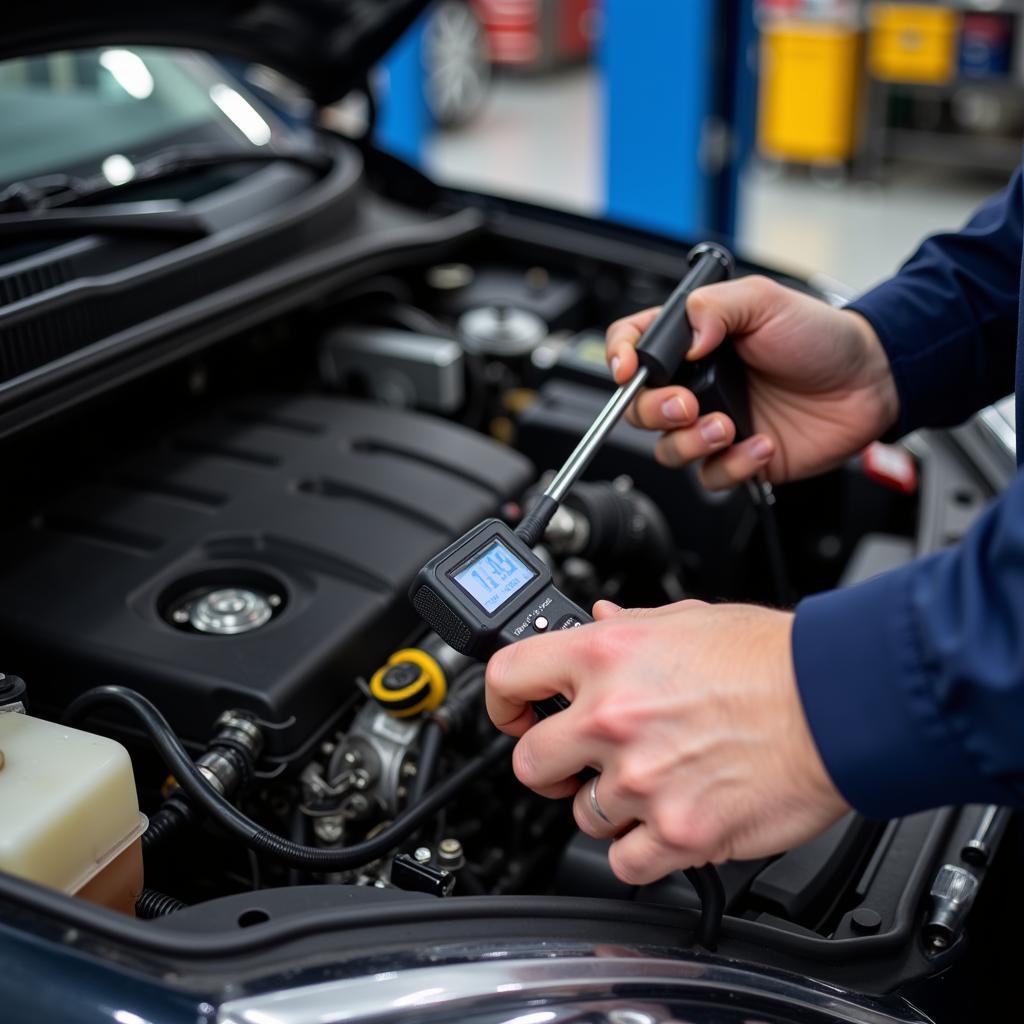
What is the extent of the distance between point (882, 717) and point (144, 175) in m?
1.07

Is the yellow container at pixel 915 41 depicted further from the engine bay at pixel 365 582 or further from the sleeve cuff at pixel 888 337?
the sleeve cuff at pixel 888 337

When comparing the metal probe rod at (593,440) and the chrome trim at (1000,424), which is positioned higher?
the metal probe rod at (593,440)

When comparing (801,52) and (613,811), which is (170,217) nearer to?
(613,811)

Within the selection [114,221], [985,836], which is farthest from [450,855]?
[114,221]

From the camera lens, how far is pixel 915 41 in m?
5.10

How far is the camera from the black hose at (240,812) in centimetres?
81

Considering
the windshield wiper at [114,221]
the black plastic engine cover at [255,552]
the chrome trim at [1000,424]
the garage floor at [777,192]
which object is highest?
the windshield wiper at [114,221]

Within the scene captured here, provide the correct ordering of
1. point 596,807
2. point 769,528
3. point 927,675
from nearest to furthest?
point 927,675 → point 596,807 → point 769,528

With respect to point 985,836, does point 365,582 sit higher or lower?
higher

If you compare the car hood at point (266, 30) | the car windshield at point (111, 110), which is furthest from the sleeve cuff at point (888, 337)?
the car windshield at point (111, 110)

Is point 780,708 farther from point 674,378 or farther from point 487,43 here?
point 487,43

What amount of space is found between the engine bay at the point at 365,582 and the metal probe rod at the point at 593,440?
0.54ft

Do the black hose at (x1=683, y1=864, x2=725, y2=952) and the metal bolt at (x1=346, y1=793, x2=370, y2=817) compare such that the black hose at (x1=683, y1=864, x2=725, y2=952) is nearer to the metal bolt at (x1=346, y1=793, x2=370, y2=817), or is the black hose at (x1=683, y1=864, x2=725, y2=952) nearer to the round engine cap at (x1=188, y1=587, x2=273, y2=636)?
the metal bolt at (x1=346, y1=793, x2=370, y2=817)

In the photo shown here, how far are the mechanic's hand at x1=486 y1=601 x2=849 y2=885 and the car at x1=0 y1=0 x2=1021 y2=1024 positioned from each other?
0.10 m
